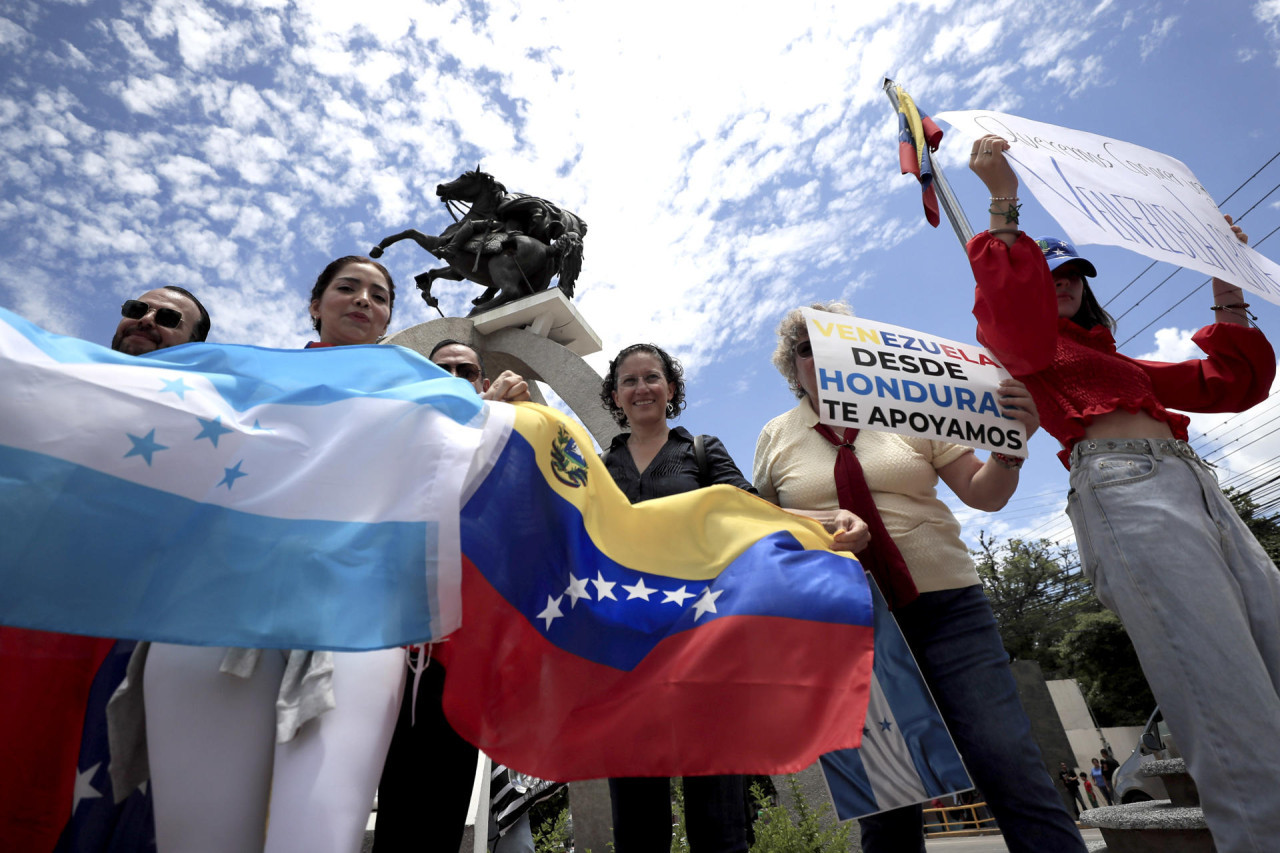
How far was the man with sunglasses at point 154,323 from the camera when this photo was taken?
7.66 ft

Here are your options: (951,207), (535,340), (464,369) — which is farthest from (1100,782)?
(464,369)

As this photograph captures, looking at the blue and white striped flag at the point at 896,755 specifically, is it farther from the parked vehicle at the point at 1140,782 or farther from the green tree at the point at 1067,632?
the green tree at the point at 1067,632

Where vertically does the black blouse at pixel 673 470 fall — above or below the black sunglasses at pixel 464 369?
below

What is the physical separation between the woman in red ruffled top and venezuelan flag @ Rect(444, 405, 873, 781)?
2.46ft

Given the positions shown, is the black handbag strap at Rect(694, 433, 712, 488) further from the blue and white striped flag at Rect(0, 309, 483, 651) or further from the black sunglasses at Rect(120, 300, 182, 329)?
the black sunglasses at Rect(120, 300, 182, 329)

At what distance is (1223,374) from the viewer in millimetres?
2572

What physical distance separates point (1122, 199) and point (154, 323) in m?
3.41

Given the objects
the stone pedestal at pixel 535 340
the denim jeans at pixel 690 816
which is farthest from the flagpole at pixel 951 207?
the stone pedestal at pixel 535 340

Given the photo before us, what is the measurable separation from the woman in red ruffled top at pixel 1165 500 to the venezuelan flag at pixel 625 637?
0.75m

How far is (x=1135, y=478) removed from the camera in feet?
7.14

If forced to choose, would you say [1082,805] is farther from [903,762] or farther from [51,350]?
[51,350]

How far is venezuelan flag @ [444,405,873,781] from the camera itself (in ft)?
6.60

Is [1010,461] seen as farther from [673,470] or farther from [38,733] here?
[38,733]

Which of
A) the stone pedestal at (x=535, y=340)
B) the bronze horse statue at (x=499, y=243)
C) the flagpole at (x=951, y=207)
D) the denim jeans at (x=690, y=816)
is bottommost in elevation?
the denim jeans at (x=690, y=816)
